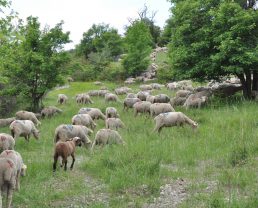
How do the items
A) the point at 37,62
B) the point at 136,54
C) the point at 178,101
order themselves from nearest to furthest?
1. the point at 178,101
2. the point at 37,62
3. the point at 136,54

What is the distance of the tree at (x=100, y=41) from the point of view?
257 ft

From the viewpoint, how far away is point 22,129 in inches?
787

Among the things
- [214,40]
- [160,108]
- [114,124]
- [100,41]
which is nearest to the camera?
[114,124]

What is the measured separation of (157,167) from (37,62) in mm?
18567

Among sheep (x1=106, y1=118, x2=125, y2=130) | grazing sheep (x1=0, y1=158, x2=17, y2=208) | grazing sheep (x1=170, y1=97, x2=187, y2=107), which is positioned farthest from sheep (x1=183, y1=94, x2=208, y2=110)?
grazing sheep (x1=0, y1=158, x2=17, y2=208)

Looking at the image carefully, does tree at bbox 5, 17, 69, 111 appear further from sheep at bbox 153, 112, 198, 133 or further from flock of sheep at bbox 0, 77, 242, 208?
sheep at bbox 153, 112, 198, 133

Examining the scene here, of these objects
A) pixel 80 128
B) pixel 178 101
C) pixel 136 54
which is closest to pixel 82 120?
pixel 80 128

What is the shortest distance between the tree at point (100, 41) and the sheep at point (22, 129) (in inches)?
2038

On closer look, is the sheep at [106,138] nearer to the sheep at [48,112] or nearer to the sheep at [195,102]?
the sheep at [195,102]

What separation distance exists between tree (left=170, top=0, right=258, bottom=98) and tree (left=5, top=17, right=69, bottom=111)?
8245 millimetres

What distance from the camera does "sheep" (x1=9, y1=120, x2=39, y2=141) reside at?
19.7 meters

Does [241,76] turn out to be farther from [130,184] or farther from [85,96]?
[130,184]

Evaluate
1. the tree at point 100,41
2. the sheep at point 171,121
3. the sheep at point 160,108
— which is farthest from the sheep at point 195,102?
the tree at point 100,41

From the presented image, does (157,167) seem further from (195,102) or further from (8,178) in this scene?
(195,102)
